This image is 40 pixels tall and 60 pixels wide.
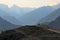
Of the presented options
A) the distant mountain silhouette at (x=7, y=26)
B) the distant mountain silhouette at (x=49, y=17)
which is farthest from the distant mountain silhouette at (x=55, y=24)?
the distant mountain silhouette at (x=7, y=26)

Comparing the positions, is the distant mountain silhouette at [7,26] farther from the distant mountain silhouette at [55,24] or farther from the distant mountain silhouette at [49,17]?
the distant mountain silhouette at [55,24]

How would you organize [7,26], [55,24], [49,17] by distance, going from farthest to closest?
[55,24] < [49,17] < [7,26]

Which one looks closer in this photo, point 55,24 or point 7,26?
point 7,26

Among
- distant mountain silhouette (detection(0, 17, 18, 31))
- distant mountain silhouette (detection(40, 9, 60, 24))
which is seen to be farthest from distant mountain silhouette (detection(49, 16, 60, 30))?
distant mountain silhouette (detection(0, 17, 18, 31))

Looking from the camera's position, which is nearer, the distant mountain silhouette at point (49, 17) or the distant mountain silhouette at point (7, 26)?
the distant mountain silhouette at point (7, 26)

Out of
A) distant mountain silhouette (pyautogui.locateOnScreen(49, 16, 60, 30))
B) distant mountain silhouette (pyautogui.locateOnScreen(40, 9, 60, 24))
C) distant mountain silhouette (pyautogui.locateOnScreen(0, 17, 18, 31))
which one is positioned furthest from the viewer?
distant mountain silhouette (pyautogui.locateOnScreen(49, 16, 60, 30))

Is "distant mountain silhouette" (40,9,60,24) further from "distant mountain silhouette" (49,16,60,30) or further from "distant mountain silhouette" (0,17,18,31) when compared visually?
"distant mountain silhouette" (0,17,18,31)

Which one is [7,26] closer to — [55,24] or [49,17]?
[49,17]

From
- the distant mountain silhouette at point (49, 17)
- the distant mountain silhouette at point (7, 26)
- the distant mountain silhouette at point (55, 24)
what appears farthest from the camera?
the distant mountain silhouette at point (55, 24)

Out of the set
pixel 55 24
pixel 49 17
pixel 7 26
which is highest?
pixel 49 17

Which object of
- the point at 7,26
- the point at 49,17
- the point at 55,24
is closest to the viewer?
the point at 7,26

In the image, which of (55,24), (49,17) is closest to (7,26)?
(49,17)

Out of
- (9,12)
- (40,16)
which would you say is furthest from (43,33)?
(40,16)

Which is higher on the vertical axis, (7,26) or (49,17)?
(49,17)
